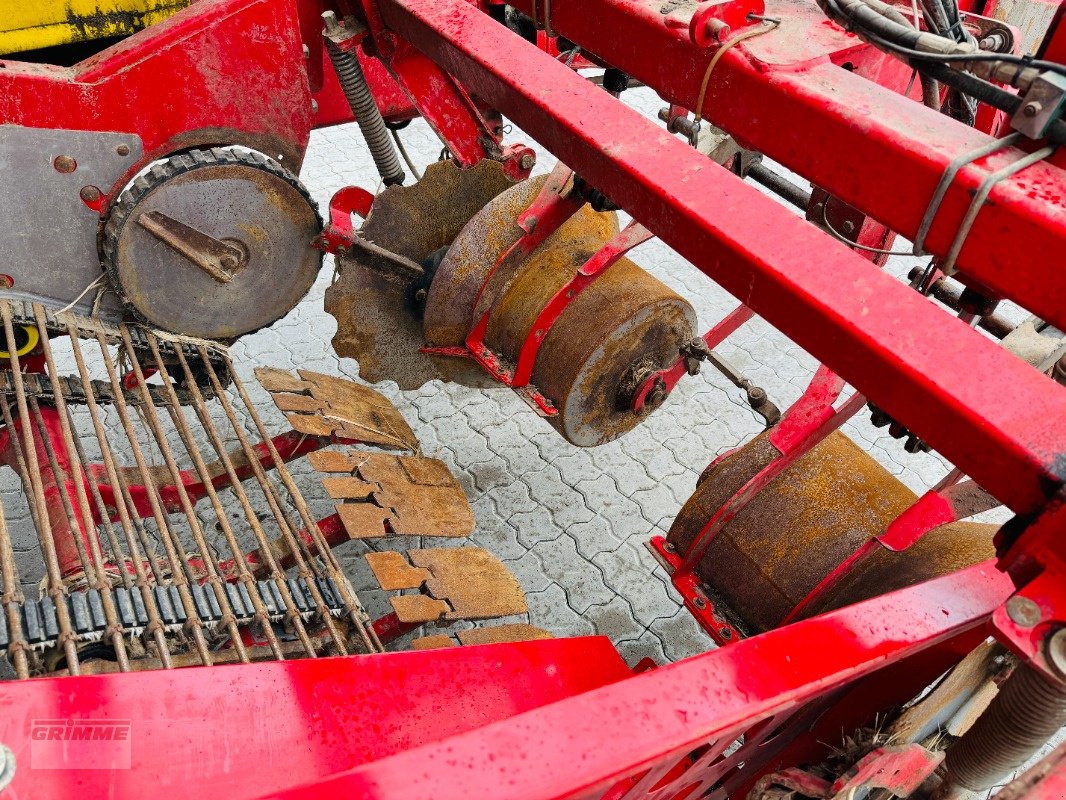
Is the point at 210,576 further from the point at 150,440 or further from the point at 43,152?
the point at 150,440

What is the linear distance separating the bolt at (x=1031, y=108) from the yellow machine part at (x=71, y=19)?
2237mm

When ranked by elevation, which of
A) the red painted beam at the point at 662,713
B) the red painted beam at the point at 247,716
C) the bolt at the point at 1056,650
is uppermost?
the bolt at the point at 1056,650

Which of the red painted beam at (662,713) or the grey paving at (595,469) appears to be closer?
the red painted beam at (662,713)

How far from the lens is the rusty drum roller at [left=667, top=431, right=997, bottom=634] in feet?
6.62

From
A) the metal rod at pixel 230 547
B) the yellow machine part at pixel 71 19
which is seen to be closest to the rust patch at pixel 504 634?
the metal rod at pixel 230 547

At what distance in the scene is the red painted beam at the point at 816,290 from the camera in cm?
107

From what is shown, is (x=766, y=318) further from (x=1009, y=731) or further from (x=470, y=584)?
(x=470, y=584)

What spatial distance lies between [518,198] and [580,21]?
64cm

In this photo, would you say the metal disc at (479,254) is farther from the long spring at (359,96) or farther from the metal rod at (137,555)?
the metal rod at (137,555)

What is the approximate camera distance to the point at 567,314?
263cm

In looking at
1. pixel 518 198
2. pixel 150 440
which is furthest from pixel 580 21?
pixel 150 440

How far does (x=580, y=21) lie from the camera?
6.80 feet

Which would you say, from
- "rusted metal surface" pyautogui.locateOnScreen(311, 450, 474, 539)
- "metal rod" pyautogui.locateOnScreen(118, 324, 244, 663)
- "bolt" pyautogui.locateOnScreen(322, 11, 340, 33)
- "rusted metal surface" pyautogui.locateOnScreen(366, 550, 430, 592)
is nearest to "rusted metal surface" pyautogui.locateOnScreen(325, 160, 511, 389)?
"rusted metal surface" pyautogui.locateOnScreen(311, 450, 474, 539)

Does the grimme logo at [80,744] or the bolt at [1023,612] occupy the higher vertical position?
the bolt at [1023,612]
